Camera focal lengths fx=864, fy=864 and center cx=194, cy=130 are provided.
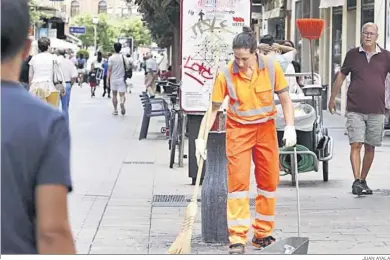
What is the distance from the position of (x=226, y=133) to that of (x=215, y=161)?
1.58 ft

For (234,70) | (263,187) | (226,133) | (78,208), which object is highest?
(234,70)

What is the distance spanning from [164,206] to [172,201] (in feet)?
1.06

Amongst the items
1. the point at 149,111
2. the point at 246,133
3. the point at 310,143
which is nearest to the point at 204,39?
the point at 310,143

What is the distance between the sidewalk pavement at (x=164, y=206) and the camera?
718cm

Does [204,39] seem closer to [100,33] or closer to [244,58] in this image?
[244,58]

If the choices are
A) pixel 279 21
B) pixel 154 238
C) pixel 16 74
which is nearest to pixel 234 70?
pixel 154 238

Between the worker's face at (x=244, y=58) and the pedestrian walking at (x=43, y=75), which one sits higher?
the worker's face at (x=244, y=58)

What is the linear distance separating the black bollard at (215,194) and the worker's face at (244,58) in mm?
815

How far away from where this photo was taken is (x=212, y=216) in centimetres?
718

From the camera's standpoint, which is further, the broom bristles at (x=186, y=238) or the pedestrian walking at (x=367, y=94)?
the pedestrian walking at (x=367, y=94)

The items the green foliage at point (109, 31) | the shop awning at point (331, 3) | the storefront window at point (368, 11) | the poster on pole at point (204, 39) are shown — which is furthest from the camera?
the green foliage at point (109, 31)

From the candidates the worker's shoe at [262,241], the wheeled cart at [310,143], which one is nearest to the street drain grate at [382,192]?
the wheeled cart at [310,143]

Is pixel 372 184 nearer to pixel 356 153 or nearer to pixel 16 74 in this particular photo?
pixel 356 153

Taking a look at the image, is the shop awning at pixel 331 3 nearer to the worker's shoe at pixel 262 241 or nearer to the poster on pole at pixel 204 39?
the poster on pole at pixel 204 39
